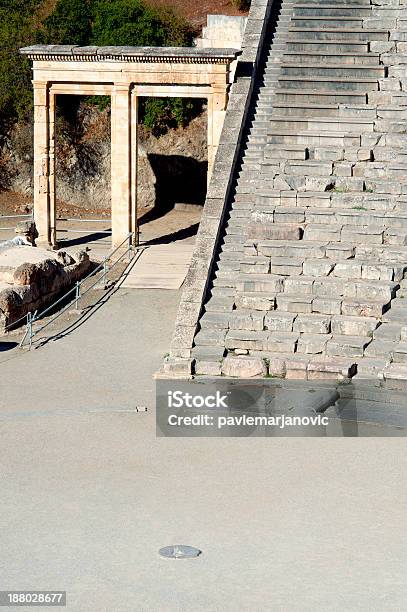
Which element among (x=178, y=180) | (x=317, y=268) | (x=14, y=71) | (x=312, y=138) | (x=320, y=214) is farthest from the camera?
(x=14, y=71)

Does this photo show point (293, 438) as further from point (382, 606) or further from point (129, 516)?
point (382, 606)

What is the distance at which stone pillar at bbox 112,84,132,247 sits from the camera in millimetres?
33562

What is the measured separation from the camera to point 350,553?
1460 centimetres

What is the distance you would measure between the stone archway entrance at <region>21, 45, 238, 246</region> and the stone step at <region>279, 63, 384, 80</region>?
4095mm

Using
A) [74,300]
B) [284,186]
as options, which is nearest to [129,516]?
[284,186]

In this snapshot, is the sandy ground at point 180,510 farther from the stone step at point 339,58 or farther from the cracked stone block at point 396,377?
the stone step at point 339,58

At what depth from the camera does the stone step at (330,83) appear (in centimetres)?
2756

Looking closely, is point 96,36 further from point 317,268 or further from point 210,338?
point 210,338

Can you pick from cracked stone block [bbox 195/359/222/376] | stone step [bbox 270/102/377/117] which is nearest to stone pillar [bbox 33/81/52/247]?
stone step [bbox 270/102/377/117]

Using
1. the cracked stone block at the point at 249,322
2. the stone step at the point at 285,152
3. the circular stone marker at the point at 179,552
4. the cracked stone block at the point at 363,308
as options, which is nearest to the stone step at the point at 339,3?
the stone step at the point at 285,152

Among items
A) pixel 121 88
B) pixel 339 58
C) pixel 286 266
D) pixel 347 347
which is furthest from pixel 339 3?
pixel 347 347

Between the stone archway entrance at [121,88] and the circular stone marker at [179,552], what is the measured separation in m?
19.3

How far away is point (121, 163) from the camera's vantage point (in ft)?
111

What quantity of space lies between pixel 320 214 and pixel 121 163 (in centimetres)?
1050
